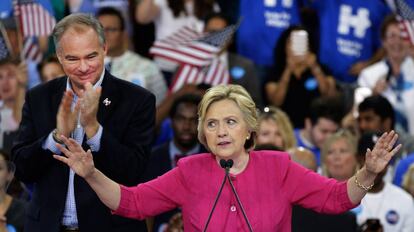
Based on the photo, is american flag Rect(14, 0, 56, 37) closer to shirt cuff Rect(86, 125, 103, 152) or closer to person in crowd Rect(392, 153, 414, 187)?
person in crowd Rect(392, 153, 414, 187)

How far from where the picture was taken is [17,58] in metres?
9.47

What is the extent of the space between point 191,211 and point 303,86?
5.25 metres

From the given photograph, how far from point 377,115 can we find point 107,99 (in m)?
4.27

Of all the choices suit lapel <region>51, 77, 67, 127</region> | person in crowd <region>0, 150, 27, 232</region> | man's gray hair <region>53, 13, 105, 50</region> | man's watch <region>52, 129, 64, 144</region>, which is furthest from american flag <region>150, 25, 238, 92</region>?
man's watch <region>52, 129, 64, 144</region>

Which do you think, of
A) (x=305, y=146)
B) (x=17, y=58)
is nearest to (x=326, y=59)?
(x=305, y=146)

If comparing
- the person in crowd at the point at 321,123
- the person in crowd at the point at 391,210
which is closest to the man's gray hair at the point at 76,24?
the person in crowd at the point at 391,210

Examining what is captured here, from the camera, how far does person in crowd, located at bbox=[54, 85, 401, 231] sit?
4.59 metres

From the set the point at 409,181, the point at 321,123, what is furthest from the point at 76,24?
the point at 321,123

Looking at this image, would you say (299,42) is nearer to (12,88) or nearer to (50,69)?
(50,69)

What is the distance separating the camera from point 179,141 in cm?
844

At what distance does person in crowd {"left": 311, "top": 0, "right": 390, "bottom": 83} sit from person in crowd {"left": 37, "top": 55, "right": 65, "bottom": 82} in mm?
2391

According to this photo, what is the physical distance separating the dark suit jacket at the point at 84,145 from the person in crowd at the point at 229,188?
32 cm

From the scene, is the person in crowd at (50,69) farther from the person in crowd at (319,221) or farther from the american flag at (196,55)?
the person in crowd at (319,221)

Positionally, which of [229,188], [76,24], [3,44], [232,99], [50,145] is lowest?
[3,44]
